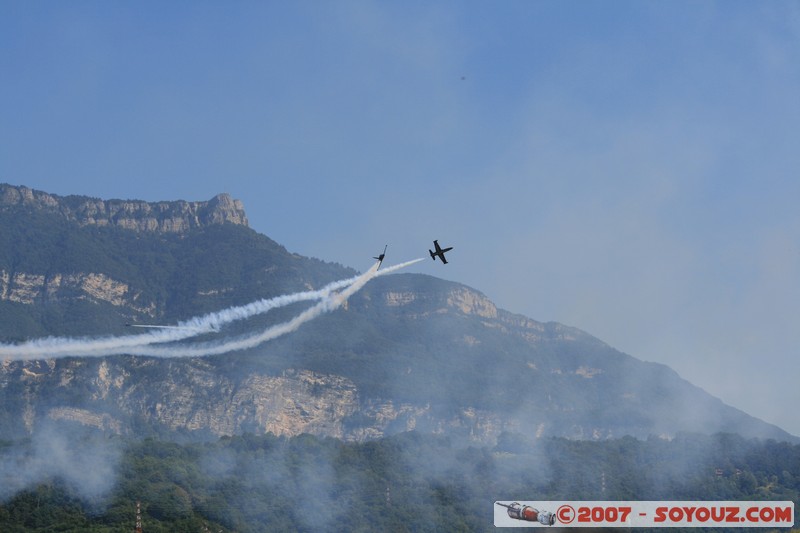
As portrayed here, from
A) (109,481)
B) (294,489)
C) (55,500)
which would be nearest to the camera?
(55,500)

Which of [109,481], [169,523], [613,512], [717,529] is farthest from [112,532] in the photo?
[717,529]

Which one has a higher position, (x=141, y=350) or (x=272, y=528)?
(x=141, y=350)

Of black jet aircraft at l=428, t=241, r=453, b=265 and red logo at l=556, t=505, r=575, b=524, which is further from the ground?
black jet aircraft at l=428, t=241, r=453, b=265

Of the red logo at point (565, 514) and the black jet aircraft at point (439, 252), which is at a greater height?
the black jet aircraft at point (439, 252)

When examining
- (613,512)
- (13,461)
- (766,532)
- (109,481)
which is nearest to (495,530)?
(613,512)

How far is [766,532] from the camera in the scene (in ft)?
608

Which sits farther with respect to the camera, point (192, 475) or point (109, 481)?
point (192, 475)

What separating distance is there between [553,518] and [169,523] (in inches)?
1917

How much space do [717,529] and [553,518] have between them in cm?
3744

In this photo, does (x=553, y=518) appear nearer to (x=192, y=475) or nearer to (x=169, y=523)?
(x=169, y=523)

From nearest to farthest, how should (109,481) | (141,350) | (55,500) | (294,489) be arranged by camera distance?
(141,350), (55,500), (109,481), (294,489)

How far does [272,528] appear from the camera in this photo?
581ft

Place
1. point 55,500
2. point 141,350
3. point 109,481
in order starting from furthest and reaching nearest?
1. point 109,481
2. point 55,500
3. point 141,350

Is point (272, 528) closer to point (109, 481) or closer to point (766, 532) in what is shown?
point (109, 481)
